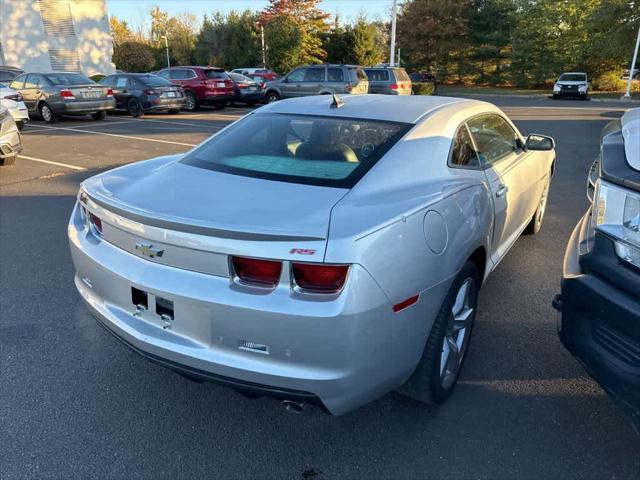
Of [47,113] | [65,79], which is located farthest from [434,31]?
[47,113]

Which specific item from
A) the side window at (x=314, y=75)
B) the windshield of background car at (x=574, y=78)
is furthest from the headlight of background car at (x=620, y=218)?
the windshield of background car at (x=574, y=78)

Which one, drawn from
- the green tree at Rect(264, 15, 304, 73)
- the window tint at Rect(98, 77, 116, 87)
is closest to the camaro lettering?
the window tint at Rect(98, 77, 116, 87)

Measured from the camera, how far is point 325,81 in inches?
712

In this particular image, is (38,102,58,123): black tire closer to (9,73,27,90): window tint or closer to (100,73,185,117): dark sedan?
(9,73,27,90): window tint

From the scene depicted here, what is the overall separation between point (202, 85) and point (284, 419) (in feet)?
57.8

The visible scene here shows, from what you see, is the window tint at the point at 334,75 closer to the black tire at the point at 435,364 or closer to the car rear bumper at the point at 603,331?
the black tire at the point at 435,364

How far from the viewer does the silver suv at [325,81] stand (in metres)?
17.6

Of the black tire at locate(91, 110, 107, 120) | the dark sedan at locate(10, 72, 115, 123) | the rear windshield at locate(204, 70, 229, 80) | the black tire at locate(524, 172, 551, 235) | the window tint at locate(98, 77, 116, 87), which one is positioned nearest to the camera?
the black tire at locate(524, 172, 551, 235)

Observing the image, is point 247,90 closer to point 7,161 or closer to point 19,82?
point 19,82

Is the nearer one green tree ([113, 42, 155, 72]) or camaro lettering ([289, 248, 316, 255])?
camaro lettering ([289, 248, 316, 255])

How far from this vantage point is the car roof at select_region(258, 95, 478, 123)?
3.06m

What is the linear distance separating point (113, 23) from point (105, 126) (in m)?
57.4

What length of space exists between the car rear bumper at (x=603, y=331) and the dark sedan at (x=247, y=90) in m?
18.9

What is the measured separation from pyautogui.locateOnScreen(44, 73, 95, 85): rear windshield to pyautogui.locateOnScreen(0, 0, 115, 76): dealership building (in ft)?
46.5
